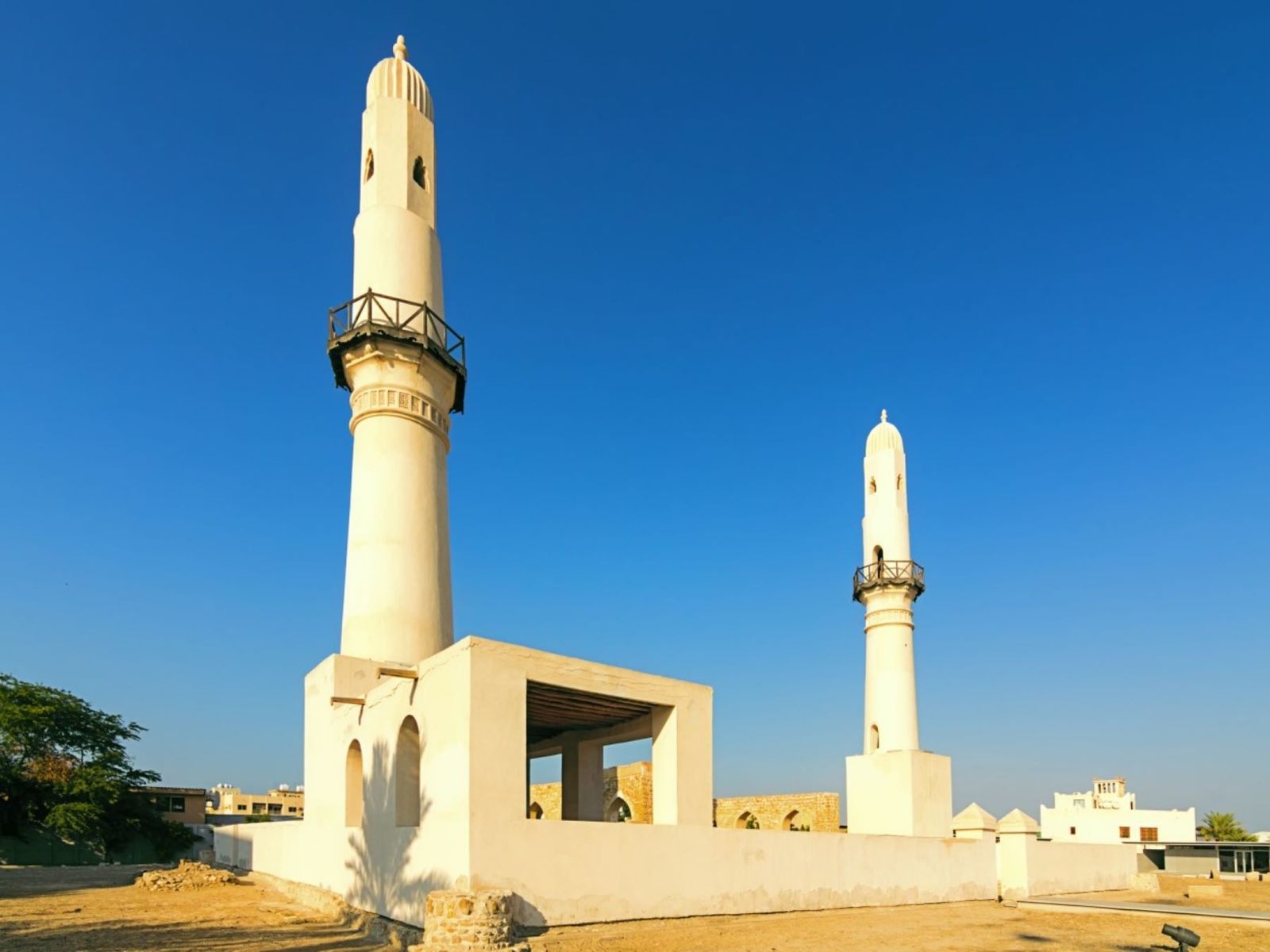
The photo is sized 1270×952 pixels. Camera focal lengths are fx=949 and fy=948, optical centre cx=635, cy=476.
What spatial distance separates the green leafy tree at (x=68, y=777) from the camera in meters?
34.0

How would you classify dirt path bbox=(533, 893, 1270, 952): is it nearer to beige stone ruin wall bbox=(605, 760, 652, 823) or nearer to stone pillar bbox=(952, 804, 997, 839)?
stone pillar bbox=(952, 804, 997, 839)

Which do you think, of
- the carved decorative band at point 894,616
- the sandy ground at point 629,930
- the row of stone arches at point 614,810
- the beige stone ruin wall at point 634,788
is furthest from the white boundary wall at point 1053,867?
the row of stone arches at point 614,810

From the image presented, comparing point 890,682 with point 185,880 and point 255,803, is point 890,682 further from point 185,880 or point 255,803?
point 255,803

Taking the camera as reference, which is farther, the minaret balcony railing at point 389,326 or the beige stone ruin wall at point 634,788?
the beige stone ruin wall at point 634,788

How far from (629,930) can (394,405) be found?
33.2ft

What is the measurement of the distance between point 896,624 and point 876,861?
Result: 857cm

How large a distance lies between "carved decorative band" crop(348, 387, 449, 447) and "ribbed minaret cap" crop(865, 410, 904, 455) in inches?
561

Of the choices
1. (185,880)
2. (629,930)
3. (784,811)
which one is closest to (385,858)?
(629,930)

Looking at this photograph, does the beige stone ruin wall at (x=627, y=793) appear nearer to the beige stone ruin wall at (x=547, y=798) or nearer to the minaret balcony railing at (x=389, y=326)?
the beige stone ruin wall at (x=547, y=798)

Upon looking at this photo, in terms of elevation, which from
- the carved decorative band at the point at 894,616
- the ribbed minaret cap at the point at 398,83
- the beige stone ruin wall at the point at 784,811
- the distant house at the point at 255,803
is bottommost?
the distant house at the point at 255,803

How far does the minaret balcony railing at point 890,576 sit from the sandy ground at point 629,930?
27.6 ft

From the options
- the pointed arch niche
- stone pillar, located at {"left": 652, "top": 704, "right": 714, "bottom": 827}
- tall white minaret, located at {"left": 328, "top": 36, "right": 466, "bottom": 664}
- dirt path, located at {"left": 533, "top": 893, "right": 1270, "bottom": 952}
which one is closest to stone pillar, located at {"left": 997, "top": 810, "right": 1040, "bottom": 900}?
dirt path, located at {"left": 533, "top": 893, "right": 1270, "bottom": 952}

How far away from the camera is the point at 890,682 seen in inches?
995

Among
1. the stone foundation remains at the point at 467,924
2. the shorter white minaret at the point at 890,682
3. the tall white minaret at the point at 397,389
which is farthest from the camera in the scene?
the shorter white minaret at the point at 890,682
